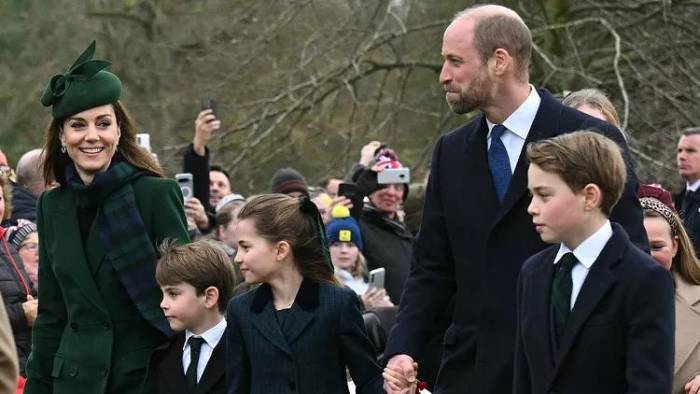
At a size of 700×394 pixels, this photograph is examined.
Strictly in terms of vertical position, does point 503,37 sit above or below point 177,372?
above

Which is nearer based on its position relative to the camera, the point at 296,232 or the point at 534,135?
the point at 534,135

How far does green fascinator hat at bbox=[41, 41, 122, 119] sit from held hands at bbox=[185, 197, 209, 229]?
4151mm

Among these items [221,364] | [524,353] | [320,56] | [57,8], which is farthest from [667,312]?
[57,8]

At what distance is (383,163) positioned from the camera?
1085 centimetres

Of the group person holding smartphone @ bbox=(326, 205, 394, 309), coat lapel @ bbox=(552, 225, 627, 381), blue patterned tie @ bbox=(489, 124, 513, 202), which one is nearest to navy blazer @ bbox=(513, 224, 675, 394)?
coat lapel @ bbox=(552, 225, 627, 381)

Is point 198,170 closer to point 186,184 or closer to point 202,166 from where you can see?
point 202,166

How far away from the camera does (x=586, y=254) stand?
470cm

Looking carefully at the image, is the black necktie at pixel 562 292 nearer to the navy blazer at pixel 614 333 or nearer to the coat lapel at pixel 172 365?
the navy blazer at pixel 614 333

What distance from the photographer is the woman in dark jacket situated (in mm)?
7863

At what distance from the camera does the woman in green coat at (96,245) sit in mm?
5816

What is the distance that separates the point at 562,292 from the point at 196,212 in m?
5.81

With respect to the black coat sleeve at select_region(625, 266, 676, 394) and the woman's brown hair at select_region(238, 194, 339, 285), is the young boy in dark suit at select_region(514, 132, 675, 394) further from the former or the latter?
the woman's brown hair at select_region(238, 194, 339, 285)

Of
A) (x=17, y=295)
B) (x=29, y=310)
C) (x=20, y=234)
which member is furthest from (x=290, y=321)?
(x=20, y=234)

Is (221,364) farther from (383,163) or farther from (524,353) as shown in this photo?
(383,163)
